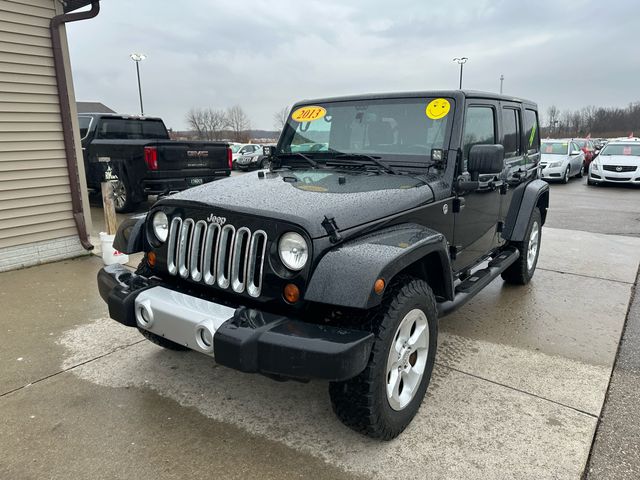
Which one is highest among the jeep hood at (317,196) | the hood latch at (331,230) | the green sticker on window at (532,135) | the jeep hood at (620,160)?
the green sticker on window at (532,135)

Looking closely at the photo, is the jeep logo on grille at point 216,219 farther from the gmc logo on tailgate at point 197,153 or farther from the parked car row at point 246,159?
the parked car row at point 246,159

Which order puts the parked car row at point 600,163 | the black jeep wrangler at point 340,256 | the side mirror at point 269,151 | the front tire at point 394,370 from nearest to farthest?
1. the black jeep wrangler at point 340,256
2. the front tire at point 394,370
3. the side mirror at point 269,151
4. the parked car row at point 600,163

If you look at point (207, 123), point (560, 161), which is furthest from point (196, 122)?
point (560, 161)

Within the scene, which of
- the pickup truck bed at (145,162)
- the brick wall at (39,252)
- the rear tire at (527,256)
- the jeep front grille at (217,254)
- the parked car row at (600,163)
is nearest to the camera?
the jeep front grille at (217,254)

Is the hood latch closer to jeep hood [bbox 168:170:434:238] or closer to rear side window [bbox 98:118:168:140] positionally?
jeep hood [bbox 168:170:434:238]

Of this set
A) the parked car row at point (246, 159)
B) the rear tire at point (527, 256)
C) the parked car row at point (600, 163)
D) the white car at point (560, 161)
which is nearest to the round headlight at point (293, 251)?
the rear tire at point (527, 256)

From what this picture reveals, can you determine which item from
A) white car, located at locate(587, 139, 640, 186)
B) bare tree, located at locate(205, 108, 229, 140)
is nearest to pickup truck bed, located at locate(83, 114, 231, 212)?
white car, located at locate(587, 139, 640, 186)

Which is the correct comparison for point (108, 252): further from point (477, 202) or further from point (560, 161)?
point (560, 161)

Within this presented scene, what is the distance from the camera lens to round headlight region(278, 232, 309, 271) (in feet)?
7.38

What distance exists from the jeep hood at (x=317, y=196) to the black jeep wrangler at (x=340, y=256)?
0.01 m

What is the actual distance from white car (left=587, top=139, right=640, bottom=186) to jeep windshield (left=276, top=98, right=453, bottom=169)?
13789mm

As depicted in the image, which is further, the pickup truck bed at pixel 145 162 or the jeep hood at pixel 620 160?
the jeep hood at pixel 620 160

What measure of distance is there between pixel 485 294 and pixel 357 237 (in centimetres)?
293

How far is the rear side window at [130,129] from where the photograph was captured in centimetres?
978
